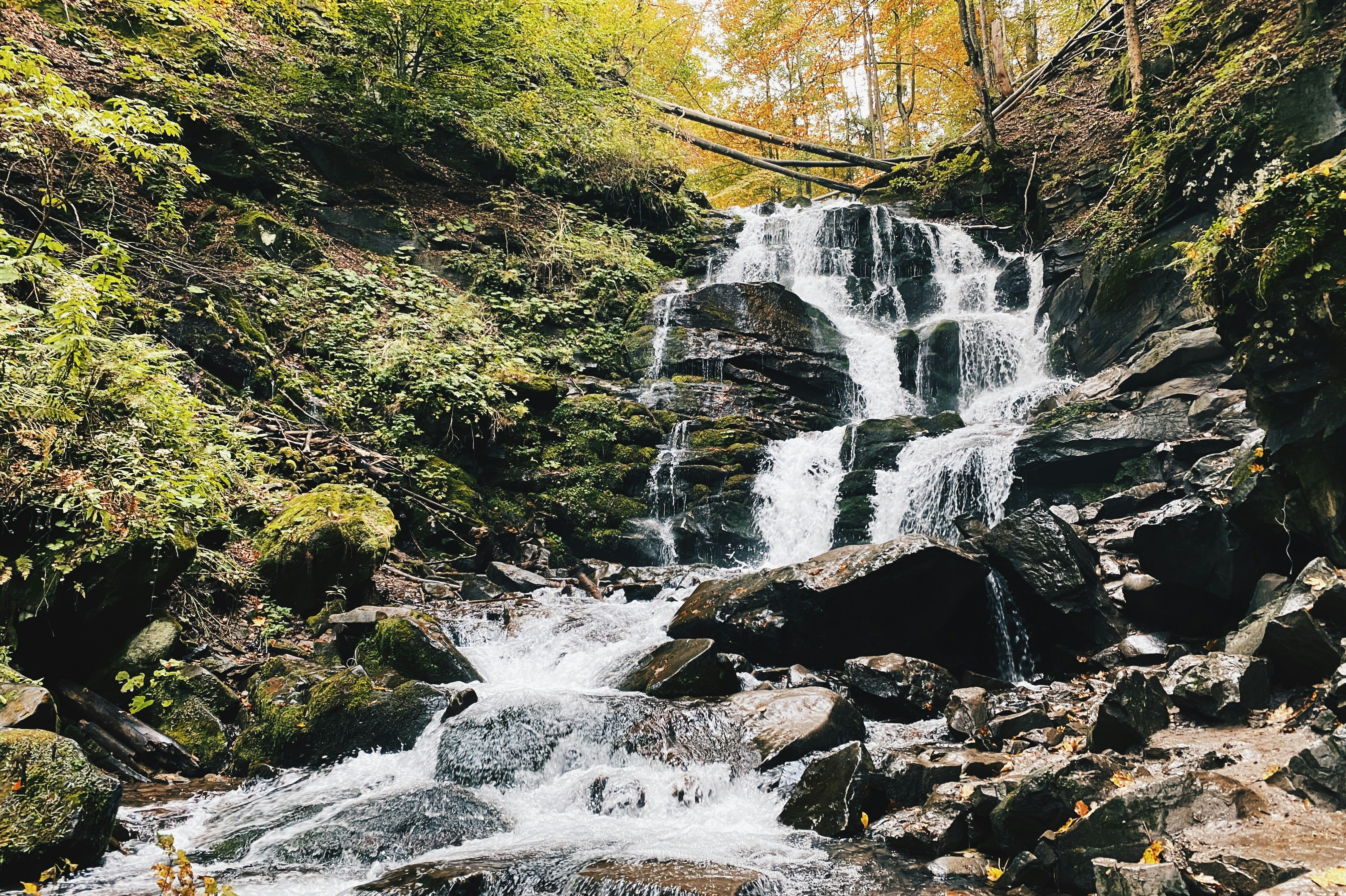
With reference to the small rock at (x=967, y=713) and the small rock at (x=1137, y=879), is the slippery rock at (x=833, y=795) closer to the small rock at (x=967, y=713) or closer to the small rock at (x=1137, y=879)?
the small rock at (x=967, y=713)

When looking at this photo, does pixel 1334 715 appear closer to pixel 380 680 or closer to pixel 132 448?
pixel 380 680

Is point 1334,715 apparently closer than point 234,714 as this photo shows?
Yes

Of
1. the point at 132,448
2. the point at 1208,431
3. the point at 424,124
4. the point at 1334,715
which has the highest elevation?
the point at 424,124

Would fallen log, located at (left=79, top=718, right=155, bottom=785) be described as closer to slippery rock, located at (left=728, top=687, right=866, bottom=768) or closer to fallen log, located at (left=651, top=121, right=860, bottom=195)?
slippery rock, located at (left=728, top=687, right=866, bottom=768)

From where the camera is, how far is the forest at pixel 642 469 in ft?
14.0

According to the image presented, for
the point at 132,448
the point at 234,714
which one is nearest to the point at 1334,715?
the point at 234,714

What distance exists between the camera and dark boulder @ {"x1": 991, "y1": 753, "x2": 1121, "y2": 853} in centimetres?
366

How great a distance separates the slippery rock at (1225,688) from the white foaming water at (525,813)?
9.17ft

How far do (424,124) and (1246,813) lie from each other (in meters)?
18.5

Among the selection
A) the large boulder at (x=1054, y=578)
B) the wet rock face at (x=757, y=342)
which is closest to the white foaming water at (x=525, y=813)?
the large boulder at (x=1054, y=578)

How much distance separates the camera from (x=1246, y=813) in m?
3.22

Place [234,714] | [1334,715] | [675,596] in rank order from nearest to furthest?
[1334,715], [234,714], [675,596]

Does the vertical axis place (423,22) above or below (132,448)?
above

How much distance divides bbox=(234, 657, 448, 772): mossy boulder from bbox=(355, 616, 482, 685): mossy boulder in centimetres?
41
